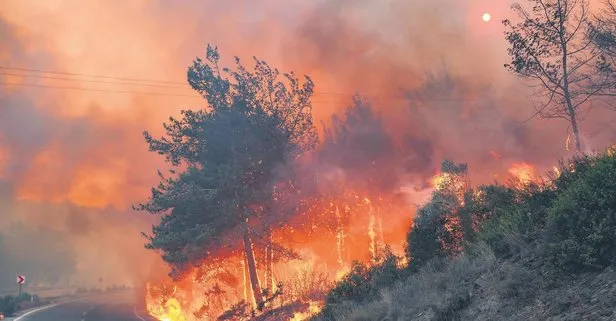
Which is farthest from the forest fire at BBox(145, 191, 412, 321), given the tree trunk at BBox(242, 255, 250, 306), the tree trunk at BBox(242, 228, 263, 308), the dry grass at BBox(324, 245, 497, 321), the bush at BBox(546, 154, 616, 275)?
the bush at BBox(546, 154, 616, 275)

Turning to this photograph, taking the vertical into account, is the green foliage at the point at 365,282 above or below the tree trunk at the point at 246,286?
below

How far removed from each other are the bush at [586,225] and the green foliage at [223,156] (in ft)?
55.9

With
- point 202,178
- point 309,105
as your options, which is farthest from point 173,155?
point 309,105

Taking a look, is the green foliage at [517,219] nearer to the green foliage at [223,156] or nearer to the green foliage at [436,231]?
the green foliage at [436,231]

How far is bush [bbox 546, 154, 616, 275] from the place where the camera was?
774 centimetres

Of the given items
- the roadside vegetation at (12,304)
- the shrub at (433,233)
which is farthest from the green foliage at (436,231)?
the roadside vegetation at (12,304)

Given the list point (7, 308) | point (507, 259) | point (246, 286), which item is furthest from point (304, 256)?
point (507, 259)

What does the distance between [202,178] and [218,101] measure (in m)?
4.86

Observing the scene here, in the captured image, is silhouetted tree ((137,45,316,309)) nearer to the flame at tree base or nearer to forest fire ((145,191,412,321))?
forest fire ((145,191,412,321))

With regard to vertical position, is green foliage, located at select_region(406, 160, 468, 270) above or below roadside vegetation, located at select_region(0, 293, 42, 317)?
below

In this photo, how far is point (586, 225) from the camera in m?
8.33

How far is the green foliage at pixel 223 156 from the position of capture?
24078mm

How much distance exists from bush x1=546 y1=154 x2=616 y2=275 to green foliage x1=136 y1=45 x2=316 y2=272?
55.9ft

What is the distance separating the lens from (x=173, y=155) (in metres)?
26.0
